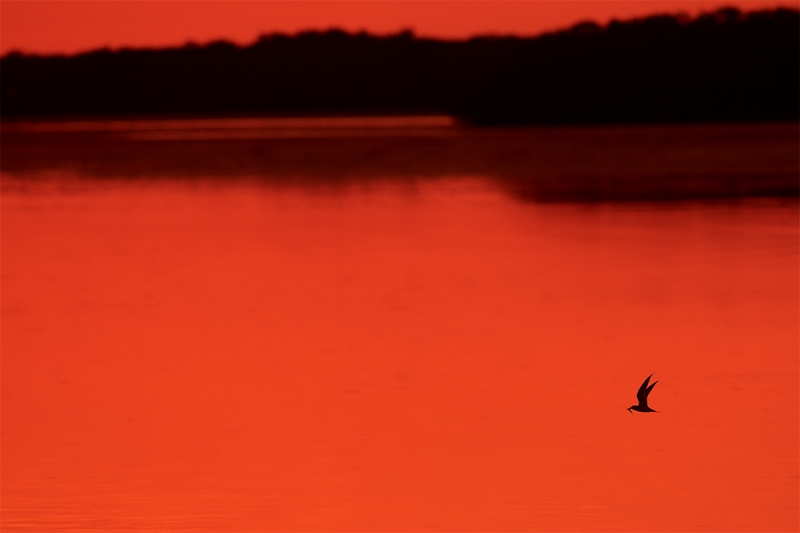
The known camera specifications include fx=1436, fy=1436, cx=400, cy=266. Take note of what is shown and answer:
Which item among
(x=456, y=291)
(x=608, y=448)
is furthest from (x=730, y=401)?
(x=456, y=291)

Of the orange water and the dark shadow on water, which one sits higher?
the dark shadow on water

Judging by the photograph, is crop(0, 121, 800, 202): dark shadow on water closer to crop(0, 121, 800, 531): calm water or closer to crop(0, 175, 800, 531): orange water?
crop(0, 121, 800, 531): calm water

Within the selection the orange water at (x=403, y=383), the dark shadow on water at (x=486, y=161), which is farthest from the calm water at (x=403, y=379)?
the dark shadow on water at (x=486, y=161)

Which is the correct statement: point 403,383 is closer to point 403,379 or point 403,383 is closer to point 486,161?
point 403,379

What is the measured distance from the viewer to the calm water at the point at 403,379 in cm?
616

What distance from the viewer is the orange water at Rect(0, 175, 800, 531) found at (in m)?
6.15

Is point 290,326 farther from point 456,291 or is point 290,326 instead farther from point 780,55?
point 780,55

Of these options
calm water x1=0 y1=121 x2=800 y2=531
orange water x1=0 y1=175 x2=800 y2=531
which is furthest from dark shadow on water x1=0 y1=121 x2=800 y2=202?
orange water x1=0 y1=175 x2=800 y2=531

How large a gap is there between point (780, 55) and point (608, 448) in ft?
207

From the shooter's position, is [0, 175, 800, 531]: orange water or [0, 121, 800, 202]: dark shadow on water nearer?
[0, 175, 800, 531]: orange water

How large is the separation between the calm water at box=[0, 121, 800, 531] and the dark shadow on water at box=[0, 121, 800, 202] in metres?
8.33

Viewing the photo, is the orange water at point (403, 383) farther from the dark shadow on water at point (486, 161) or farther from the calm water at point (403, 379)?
the dark shadow on water at point (486, 161)

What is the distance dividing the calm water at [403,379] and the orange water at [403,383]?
21mm

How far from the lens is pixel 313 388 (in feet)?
26.9
